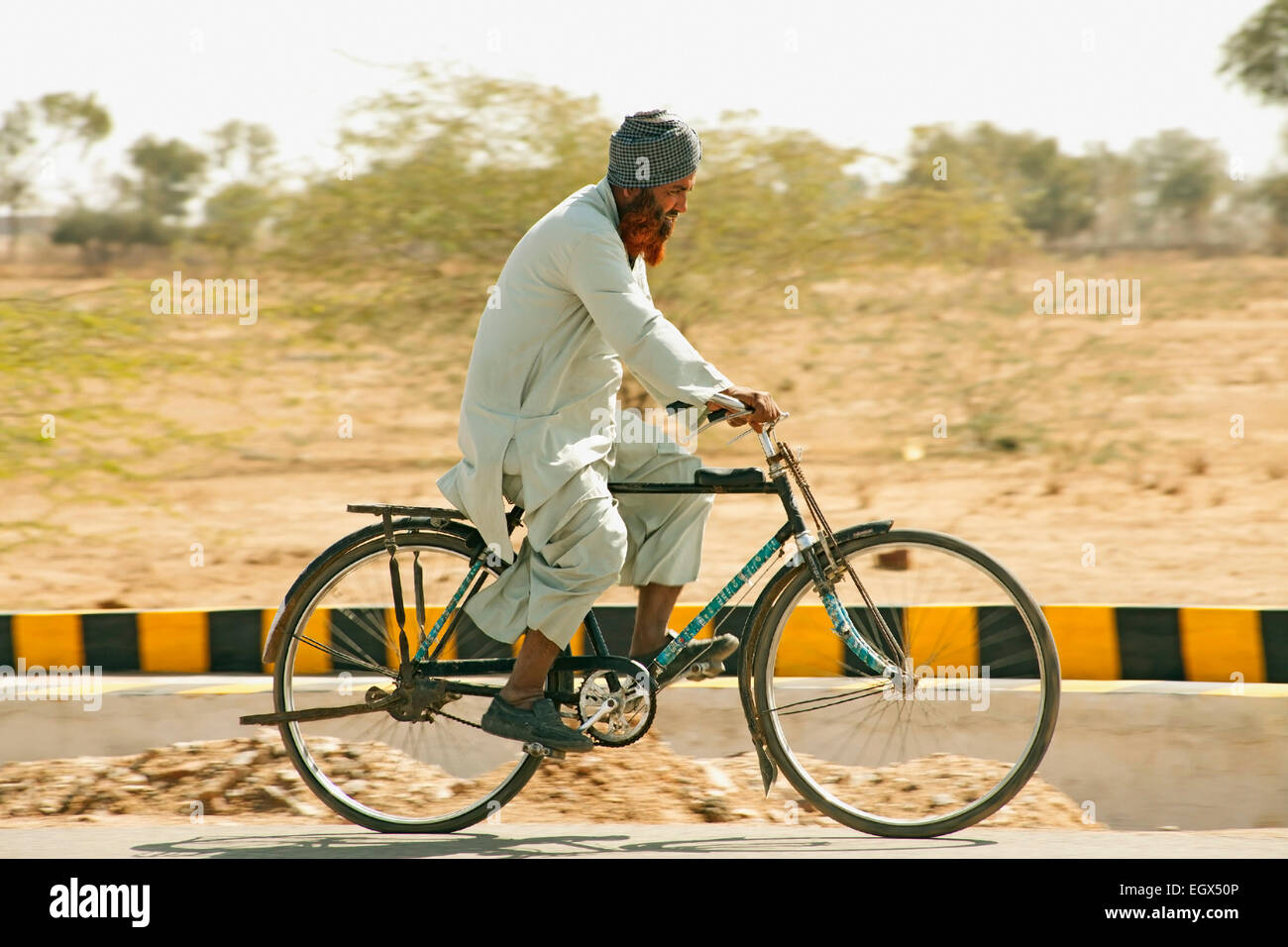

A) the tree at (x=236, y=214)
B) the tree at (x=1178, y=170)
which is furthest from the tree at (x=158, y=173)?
the tree at (x=236, y=214)

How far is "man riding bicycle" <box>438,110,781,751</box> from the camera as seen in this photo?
379cm

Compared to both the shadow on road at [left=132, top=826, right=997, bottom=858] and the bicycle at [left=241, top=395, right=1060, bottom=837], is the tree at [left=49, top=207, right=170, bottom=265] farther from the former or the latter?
the shadow on road at [left=132, top=826, right=997, bottom=858]

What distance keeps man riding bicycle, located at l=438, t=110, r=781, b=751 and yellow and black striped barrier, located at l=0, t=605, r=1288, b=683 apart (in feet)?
1.16

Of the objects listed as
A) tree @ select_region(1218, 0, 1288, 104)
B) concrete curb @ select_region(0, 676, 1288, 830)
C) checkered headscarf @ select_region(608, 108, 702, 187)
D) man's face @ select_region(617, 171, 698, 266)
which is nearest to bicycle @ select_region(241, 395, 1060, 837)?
concrete curb @ select_region(0, 676, 1288, 830)

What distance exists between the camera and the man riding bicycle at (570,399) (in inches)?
149

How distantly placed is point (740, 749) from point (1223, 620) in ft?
5.33

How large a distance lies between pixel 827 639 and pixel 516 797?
1.03 meters

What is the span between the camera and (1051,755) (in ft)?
15.1

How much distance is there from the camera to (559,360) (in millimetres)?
3928

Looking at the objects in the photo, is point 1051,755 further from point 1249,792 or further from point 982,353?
point 982,353

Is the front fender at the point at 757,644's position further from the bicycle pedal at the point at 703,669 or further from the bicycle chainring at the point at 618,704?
the bicycle chainring at the point at 618,704

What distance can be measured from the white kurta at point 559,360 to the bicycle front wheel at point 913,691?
0.65m
